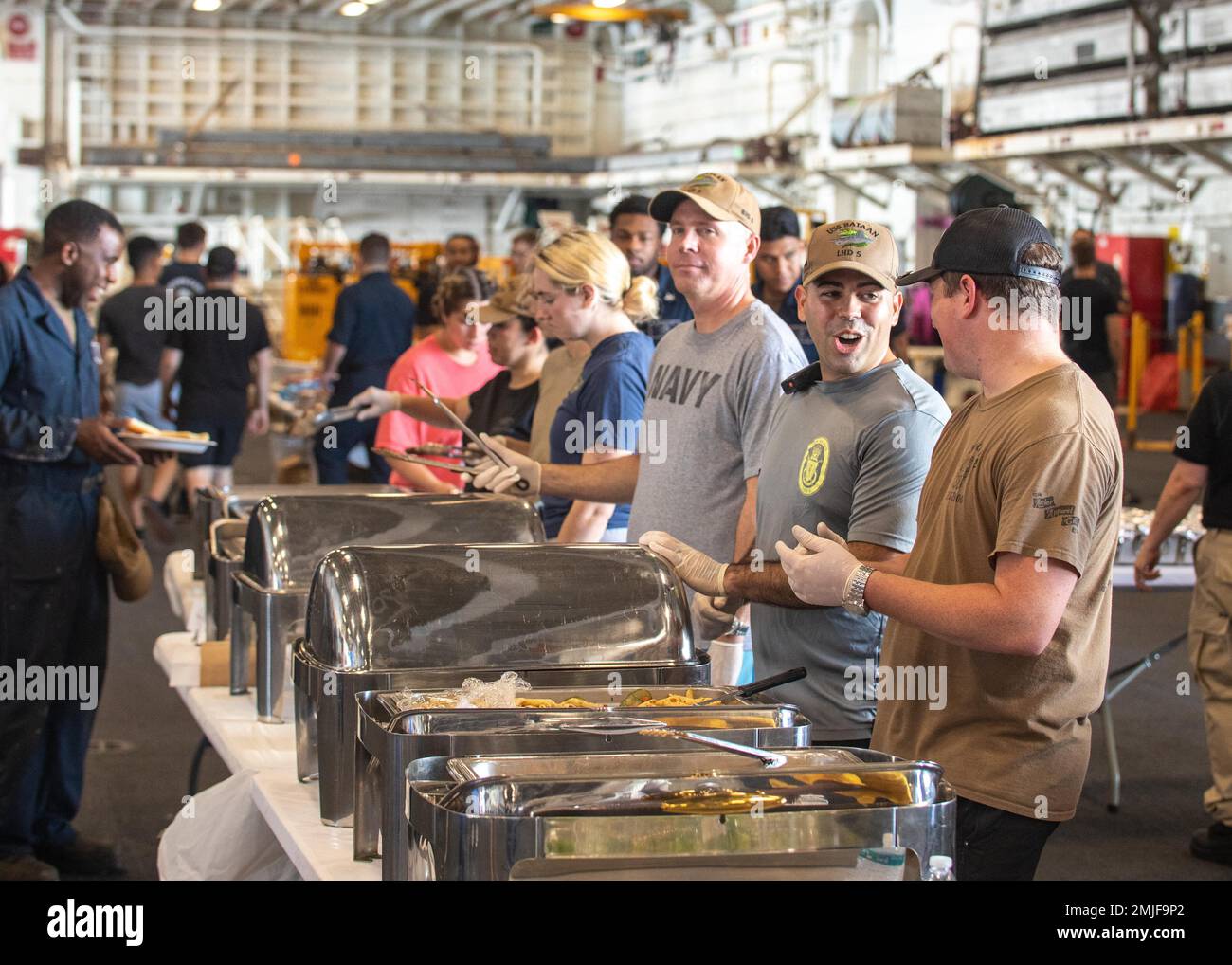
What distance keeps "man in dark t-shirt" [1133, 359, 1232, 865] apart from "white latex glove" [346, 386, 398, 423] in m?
2.11

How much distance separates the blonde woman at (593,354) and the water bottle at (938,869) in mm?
1772

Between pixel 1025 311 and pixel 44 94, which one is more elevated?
pixel 44 94

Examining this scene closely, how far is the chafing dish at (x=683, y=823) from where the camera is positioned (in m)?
1.46

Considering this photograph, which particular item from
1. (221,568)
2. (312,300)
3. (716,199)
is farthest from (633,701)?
(312,300)

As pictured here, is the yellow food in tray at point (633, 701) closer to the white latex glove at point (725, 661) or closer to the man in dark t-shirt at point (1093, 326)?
the white latex glove at point (725, 661)

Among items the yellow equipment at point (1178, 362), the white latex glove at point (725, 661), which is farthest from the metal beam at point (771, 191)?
the white latex glove at point (725, 661)

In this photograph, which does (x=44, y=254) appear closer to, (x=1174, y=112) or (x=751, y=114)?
(x=1174, y=112)

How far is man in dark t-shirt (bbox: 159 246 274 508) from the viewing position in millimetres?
7844

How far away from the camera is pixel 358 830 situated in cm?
204

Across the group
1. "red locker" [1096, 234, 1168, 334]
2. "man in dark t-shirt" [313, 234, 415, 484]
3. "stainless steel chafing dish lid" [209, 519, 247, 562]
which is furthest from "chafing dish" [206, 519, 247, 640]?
"red locker" [1096, 234, 1168, 334]

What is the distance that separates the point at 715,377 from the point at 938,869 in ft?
4.87

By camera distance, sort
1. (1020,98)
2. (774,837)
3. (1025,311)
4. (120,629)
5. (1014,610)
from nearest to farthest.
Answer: (774,837) < (1014,610) < (1025,311) < (120,629) < (1020,98)

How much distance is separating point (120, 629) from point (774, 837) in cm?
615

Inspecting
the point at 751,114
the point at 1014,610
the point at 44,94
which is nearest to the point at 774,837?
the point at 1014,610
